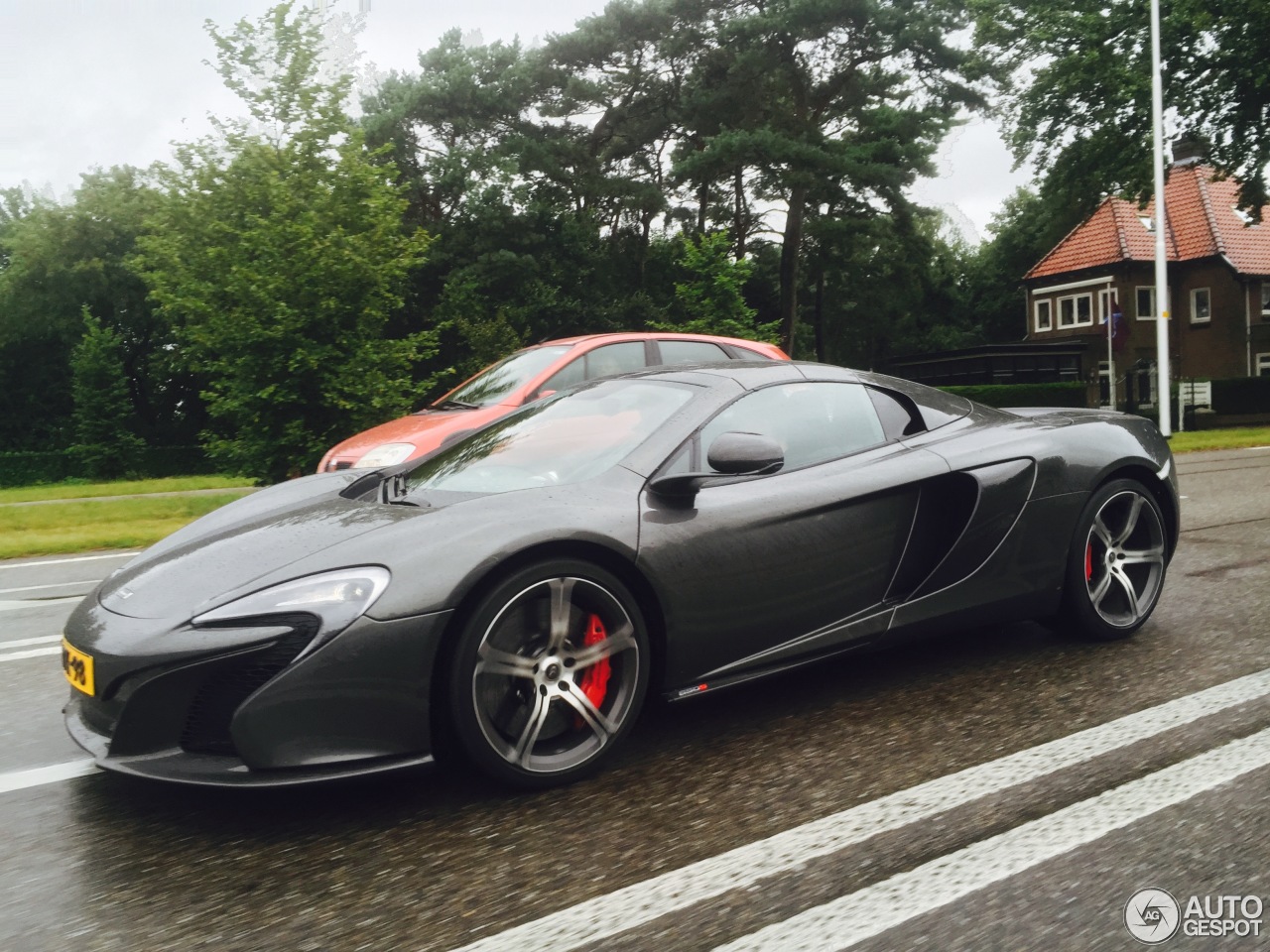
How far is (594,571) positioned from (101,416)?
42471 mm

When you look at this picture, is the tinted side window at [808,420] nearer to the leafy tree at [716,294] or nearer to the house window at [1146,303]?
the leafy tree at [716,294]

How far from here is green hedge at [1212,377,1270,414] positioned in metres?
36.9

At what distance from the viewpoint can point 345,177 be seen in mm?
13703

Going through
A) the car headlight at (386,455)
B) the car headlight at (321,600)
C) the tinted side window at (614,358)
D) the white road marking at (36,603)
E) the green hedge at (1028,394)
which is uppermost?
the tinted side window at (614,358)

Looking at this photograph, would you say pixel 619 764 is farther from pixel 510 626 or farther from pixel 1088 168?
pixel 1088 168

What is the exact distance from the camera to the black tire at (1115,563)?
4.59m

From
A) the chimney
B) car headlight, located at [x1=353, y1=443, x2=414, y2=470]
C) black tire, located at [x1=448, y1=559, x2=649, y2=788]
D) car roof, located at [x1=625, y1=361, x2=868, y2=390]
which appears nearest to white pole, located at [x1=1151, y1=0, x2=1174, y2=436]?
the chimney

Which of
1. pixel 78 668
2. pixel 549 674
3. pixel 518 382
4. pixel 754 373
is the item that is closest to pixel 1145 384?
pixel 518 382

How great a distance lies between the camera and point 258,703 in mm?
2787

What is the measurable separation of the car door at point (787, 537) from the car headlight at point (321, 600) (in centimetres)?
83

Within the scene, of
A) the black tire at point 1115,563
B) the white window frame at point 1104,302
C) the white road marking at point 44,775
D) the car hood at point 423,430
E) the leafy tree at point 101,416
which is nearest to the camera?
the white road marking at point 44,775

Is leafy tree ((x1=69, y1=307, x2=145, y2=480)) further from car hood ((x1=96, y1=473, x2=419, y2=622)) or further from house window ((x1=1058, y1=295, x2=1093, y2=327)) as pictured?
car hood ((x1=96, y1=473, x2=419, y2=622))

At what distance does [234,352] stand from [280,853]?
1118 cm

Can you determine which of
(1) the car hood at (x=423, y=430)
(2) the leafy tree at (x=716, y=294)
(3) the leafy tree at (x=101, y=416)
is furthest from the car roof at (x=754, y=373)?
(3) the leafy tree at (x=101, y=416)
